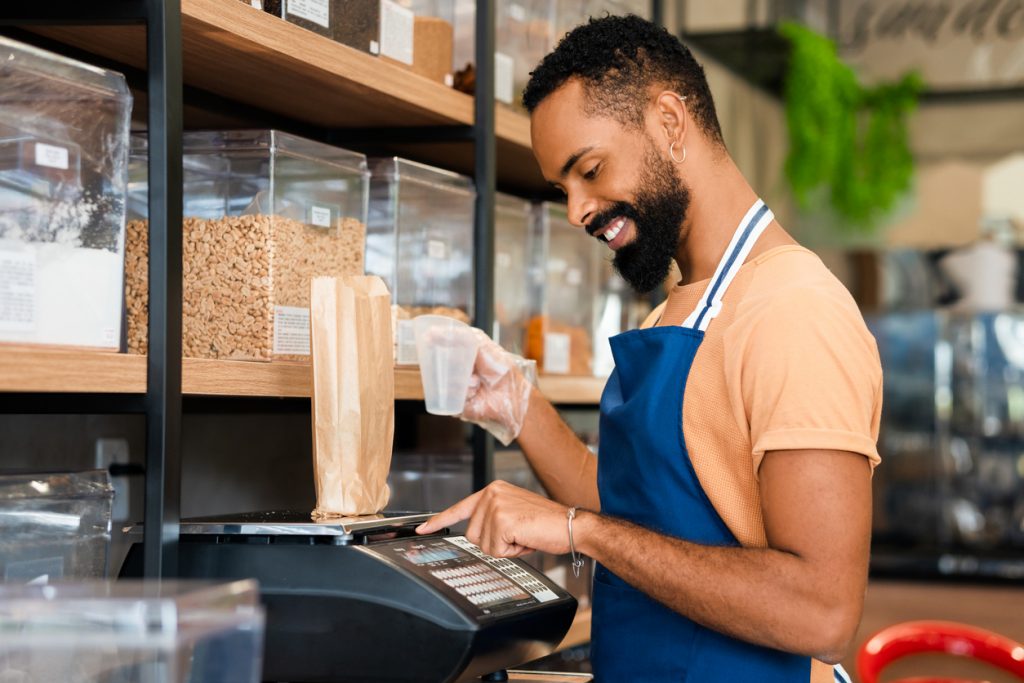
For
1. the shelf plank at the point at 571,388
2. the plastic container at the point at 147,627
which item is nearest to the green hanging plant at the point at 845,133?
the shelf plank at the point at 571,388

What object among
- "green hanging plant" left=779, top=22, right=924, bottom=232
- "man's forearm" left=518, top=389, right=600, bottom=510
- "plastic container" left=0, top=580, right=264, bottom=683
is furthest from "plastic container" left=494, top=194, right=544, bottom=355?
"green hanging plant" left=779, top=22, right=924, bottom=232

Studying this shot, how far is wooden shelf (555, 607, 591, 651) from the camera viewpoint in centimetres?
235

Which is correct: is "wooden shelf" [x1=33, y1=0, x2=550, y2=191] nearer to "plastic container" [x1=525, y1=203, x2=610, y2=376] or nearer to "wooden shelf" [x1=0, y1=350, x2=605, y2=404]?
"plastic container" [x1=525, y1=203, x2=610, y2=376]

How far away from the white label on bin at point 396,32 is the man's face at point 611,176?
33 centimetres

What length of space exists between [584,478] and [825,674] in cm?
51

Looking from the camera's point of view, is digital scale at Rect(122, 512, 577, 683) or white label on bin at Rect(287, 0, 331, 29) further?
white label on bin at Rect(287, 0, 331, 29)

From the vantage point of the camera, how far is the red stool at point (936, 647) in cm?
257

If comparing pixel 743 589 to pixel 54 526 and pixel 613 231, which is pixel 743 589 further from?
pixel 54 526

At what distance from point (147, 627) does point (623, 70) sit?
3.24 feet

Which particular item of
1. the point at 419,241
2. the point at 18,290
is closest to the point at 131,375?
the point at 18,290

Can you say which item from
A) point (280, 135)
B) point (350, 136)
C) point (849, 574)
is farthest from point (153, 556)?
point (350, 136)

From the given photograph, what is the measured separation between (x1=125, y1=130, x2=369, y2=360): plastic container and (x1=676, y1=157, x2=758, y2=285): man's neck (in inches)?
19.5

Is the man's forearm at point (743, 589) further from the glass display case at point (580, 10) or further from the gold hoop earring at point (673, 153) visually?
the glass display case at point (580, 10)

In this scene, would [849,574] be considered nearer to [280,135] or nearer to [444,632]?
[444,632]
